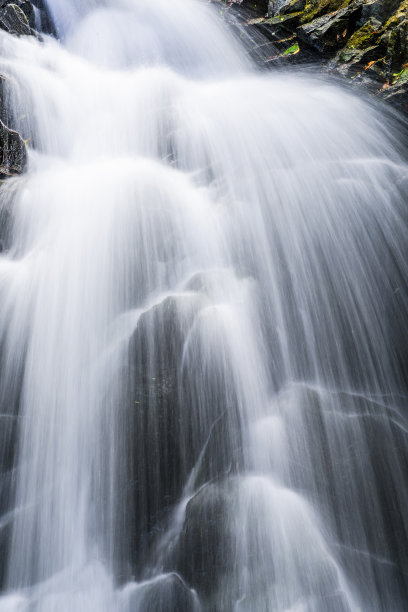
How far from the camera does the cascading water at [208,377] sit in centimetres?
341

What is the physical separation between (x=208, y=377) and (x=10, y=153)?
190 inches

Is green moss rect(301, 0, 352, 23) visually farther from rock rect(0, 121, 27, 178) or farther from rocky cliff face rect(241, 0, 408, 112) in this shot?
rock rect(0, 121, 27, 178)

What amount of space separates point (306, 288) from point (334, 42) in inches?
313

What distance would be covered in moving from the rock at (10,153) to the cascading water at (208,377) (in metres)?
0.30

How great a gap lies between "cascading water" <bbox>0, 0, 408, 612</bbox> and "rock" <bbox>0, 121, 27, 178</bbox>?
11.7 inches

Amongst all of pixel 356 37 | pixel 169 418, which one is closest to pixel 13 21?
pixel 356 37

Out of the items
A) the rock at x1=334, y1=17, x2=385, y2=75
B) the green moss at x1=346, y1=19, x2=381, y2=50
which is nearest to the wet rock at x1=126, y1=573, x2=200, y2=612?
the rock at x1=334, y1=17, x2=385, y2=75

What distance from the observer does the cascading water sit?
341 centimetres

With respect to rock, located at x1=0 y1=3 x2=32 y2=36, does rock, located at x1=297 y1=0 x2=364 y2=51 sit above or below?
above

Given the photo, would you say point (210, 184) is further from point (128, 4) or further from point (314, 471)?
point (128, 4)

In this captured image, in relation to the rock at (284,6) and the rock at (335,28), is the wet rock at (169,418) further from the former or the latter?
the rock at (284,6)

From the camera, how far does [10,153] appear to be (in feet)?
19.6

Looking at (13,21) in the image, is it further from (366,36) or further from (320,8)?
(366,36)

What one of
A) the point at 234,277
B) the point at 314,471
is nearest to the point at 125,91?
the point at 234,277
